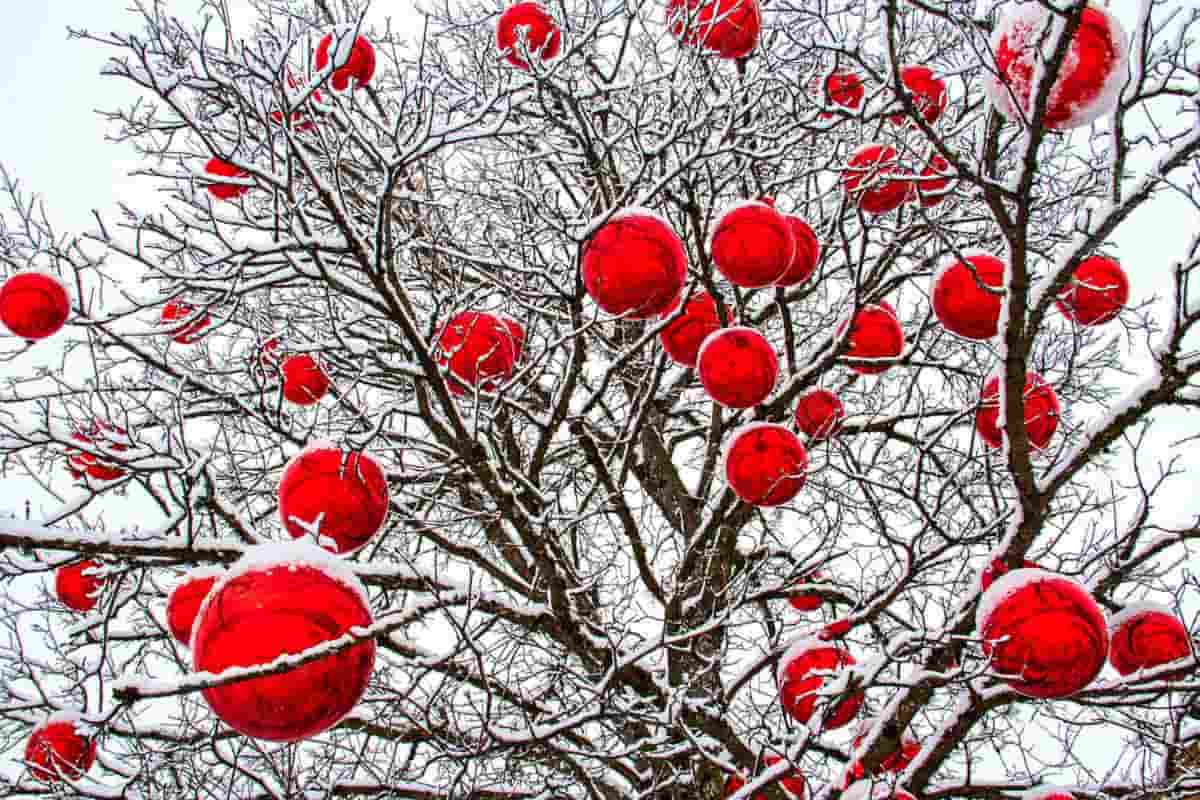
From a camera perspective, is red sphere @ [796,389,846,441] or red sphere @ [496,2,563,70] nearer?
red sphere @ [496,2,563,70]

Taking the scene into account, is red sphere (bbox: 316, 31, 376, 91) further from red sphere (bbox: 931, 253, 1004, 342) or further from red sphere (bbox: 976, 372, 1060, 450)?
red sphere (bbox: 976, 372, 1060, 450)

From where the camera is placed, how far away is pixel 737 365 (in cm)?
396

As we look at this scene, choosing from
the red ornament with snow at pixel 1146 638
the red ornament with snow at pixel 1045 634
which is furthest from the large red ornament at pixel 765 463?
the red ornament with snow at pixel 1146 638

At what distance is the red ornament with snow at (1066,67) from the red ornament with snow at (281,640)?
7.94 ft

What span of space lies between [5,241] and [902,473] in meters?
6.82

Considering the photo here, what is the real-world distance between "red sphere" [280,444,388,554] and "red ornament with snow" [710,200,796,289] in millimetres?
1821

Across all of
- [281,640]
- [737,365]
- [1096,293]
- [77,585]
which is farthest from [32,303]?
[1096,293]

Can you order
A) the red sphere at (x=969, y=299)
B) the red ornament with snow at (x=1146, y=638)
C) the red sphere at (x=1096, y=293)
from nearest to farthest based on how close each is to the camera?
1. the red ornament with snow at (x=1146, y=638)
2. the red sphere at (x=969, y=299)
3. the red sphere at (x=1096, y=293)

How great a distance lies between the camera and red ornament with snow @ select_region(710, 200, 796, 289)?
387cm

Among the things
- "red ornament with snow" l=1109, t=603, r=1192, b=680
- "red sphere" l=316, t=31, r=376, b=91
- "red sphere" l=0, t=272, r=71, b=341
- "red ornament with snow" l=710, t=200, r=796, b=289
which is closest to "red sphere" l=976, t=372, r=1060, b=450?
"red ornament with snow" l=1109, t=603, r=1192, b=680

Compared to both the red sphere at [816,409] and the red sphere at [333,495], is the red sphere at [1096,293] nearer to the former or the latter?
the red sphere at [816,409]

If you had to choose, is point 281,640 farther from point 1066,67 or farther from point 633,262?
point 1066,67

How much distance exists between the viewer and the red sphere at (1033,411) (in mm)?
4030

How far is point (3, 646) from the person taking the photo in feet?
20.7
